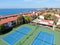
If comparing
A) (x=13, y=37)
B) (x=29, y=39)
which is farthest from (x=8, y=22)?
(x=29, y=39)

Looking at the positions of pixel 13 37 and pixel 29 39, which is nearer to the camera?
pixel 29 39

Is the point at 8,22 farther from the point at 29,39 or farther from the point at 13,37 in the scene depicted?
the point at 29,39

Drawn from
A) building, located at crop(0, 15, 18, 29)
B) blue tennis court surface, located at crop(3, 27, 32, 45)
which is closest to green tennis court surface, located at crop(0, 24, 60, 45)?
blue tennis court surface, located at crop(3, 27, 32, 45)

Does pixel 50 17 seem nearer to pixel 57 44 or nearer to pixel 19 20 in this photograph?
pixel 19 20

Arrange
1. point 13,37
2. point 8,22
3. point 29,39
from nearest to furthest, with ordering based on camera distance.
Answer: point 29,39, point 13,37, point 8,22

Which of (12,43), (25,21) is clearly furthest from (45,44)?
(25,21)

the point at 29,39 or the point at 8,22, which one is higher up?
the point at 8,22

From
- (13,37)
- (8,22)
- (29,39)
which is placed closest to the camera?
(29,39)

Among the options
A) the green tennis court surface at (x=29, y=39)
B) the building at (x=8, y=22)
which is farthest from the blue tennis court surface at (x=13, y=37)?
the building at (x=8, y=22)

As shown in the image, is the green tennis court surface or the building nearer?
the green tennis court surface

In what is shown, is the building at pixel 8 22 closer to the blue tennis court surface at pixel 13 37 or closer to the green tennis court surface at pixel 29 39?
the green tennis court surface at pixel 29 39

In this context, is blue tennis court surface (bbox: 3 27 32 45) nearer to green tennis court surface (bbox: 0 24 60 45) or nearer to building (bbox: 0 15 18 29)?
green tennis court surface (bbox: 0 24 60 45)

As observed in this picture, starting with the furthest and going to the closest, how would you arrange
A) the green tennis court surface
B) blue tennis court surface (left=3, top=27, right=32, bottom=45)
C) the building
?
the building → blue tennis court surface (left=3, top=27, right=32, bottom=45) → the green tennis court surface
